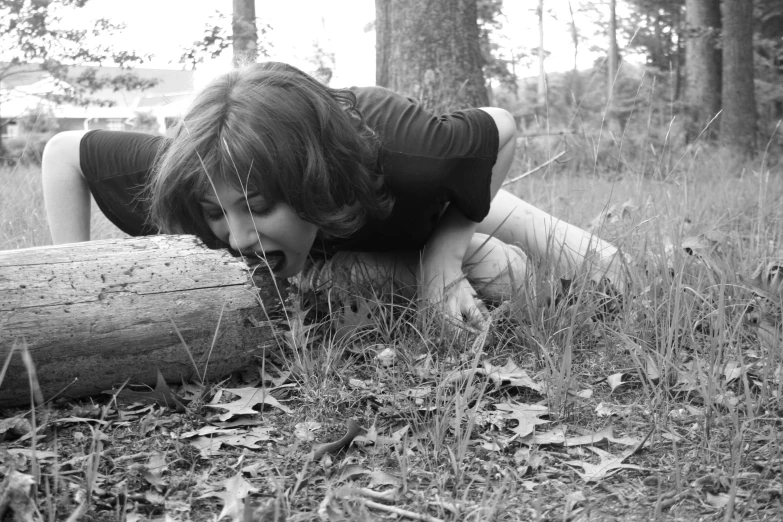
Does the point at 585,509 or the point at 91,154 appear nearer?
the point at 585,509

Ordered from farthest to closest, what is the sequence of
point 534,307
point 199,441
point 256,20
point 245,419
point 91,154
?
point 256,20
point 91,154
point 534,307
point 245,419
point 199,441

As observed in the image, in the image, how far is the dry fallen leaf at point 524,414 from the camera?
173 cm

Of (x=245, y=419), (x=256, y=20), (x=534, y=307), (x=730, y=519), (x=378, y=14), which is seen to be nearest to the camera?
(x=730, y=519)

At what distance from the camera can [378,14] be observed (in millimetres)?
5570

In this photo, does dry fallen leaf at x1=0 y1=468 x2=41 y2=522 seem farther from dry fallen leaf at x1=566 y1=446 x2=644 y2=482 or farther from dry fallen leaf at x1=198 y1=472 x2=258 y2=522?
dry fallen leaf at x1=566 y1=446 x2=644 y2=482

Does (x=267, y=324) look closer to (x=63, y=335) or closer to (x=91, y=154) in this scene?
(x=63, y=335)

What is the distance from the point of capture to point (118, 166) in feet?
8.14

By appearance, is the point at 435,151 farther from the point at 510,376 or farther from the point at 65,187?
the point at 65,187

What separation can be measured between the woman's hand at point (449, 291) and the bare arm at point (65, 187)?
127 centimetres

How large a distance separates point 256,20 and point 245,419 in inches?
301

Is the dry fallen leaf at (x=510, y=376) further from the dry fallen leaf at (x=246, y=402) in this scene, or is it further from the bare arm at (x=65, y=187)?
the bare arm at (x=65, y=187)

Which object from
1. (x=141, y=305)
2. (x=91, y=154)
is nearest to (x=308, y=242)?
(x=141, y=305)

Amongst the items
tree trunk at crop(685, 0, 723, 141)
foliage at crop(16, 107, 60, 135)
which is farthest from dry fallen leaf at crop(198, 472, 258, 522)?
tree trunk at crop(685, 0, 723, 141)

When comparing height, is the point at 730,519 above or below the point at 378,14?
below
